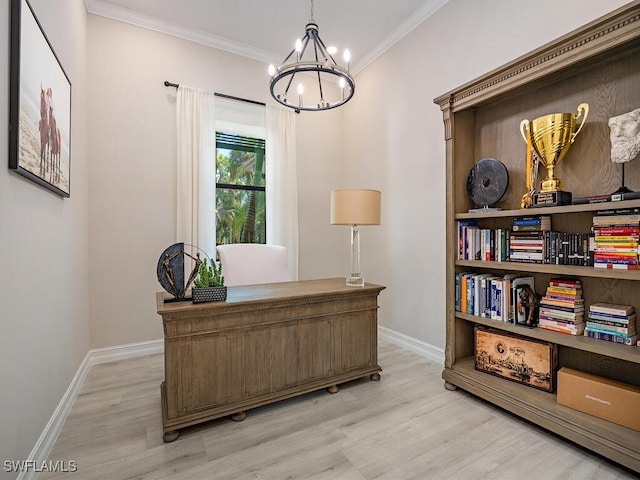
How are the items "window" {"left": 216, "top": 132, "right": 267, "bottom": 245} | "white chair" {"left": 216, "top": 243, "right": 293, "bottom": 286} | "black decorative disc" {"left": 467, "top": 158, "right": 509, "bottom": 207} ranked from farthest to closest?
"window" {"left": 216, "top": 132, "right": 267, "bottom": 245}, "white chair" {"left": 216, "top": 243, "right": 293, "bottom": 286}, "black decorative disc" {"left": 467, "top": 158, "right": 509, "bottom": 207}

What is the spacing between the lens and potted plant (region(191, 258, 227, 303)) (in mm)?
1831

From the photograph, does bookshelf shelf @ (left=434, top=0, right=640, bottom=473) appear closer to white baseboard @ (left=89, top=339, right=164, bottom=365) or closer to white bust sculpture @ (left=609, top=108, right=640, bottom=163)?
white bust sculpture @ (left=609, top=108, right=640, bottom=163)

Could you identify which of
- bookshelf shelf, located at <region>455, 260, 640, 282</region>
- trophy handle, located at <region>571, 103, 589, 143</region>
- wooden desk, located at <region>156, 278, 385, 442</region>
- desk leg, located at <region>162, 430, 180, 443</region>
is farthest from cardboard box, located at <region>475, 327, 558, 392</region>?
desk leg, located at <region>162, 430, 180, 443</region>

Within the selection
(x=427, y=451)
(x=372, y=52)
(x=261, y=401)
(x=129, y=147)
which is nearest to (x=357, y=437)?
(x=427, y=451)

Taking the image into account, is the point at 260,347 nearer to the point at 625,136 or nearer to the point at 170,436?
the point at 170,436

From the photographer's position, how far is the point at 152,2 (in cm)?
280

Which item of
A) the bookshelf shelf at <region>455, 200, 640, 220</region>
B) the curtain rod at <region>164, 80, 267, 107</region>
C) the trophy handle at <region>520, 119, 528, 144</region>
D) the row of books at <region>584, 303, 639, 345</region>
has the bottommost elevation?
the row of books at <region>584, 303, 639, 345</region>

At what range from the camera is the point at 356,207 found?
7.54 feet

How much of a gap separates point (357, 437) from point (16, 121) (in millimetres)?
2221

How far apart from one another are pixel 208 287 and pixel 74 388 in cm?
134

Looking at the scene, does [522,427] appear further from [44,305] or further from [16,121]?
[16,121]

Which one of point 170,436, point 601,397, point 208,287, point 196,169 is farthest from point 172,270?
point 601,397

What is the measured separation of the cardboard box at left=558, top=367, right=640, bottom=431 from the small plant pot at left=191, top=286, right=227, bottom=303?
200 centimetres

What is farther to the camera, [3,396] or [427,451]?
[427,451]
